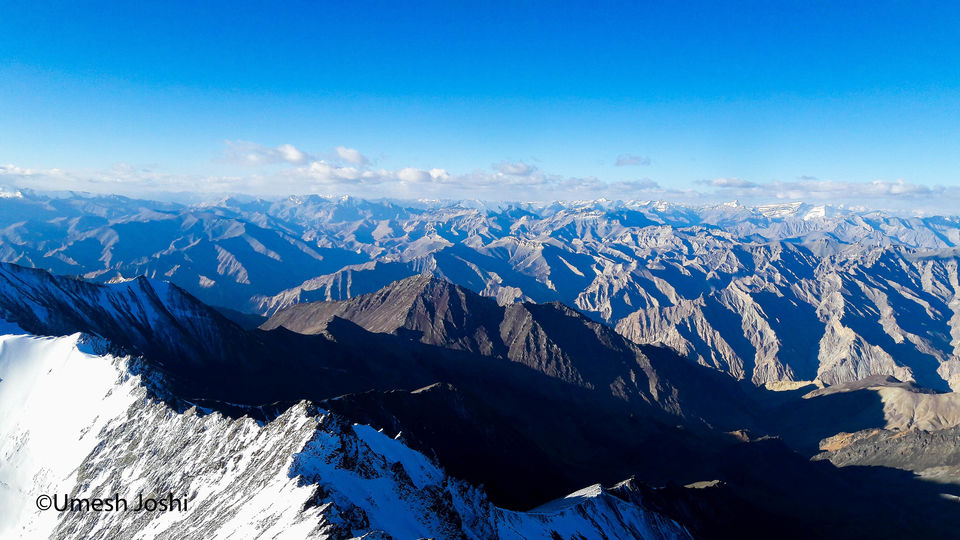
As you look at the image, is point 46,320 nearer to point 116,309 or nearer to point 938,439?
point 116,309

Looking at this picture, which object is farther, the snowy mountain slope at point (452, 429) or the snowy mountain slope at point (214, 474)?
the snowy mountain slope at point (452, 429)

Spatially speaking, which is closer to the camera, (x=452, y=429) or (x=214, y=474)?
(x=214, y=474)

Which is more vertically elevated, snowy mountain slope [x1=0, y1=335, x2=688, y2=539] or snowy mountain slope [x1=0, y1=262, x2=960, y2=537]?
snowy mountain slope [x1=0, y1=335, x2=688, y2=539]

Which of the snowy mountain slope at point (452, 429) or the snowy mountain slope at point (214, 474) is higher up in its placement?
the snowy mountain slope at point (214, 474)

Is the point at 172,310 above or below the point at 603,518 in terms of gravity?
above

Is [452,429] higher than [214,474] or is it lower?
lower

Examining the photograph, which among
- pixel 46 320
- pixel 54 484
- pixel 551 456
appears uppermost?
pixel 46 320

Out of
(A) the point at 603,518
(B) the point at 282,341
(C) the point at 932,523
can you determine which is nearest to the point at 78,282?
(B) the point at 282,341

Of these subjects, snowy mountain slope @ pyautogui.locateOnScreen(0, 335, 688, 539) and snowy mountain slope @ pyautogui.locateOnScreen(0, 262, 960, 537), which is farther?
snowy mountain slope @ pyautogui.locateOnScreen(0, 262, 960, 537)
